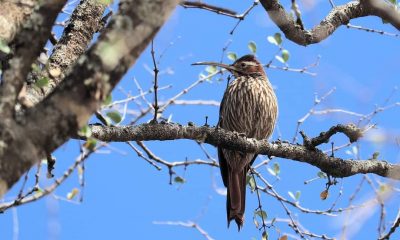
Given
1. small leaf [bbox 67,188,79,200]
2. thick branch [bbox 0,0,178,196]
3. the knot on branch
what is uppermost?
the knot on branch

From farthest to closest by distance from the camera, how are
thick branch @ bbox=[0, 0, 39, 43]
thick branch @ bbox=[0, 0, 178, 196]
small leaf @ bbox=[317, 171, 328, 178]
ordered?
small leaf @ bbox=[317, 171, 328, 178] < thick branch @ bbox=[0, 0, 39, 43] < thick branch @ bbox=[0, 0, 178, 196]

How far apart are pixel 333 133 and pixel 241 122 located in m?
1.91

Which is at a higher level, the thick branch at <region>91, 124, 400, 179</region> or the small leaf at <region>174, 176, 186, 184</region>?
the small leaf at <region>174, 176, 186, 184</region>

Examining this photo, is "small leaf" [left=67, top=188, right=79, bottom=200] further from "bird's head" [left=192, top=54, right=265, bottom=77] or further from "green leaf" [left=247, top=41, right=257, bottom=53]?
"bird's head" [left=192, top=54, right=265, bottom=77]

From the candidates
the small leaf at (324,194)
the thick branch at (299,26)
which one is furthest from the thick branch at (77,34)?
the small leaf at (324,194)

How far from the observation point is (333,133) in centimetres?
395

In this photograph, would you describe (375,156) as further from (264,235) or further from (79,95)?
(79,95)

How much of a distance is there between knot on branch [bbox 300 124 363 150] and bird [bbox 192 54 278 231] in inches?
60.6

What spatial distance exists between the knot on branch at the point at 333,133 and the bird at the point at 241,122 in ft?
5.05

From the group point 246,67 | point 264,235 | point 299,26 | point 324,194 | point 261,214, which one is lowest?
point 264,235

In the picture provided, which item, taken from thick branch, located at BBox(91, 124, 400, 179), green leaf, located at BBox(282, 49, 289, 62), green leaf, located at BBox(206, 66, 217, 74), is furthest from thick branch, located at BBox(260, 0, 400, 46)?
green leaf, located at BBox(206, 66, 217, 74)

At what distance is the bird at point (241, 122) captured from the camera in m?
5.74

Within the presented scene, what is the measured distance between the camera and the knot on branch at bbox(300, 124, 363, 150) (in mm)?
3727

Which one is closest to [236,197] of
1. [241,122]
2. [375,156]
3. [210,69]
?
[241,122]
